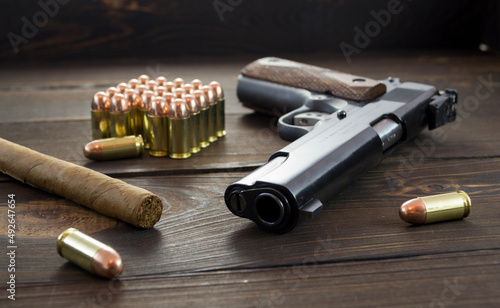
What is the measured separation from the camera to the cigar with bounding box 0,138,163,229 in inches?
48.0

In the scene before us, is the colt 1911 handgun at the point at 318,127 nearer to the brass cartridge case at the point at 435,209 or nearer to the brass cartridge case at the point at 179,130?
the brass cartridge case at the point at 435,209

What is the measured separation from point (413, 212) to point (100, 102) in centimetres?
98

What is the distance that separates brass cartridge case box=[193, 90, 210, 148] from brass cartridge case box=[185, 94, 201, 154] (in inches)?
1.2

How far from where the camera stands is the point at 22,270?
1.08m

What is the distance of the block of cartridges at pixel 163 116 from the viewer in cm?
166

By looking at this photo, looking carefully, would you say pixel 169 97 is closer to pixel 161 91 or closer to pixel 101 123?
pixel 161 91

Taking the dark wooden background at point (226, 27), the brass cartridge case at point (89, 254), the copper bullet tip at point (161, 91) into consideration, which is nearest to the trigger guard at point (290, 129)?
the copper bullet tip at point (161, 91)

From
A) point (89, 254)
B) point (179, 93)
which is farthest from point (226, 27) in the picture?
point (89, 254)

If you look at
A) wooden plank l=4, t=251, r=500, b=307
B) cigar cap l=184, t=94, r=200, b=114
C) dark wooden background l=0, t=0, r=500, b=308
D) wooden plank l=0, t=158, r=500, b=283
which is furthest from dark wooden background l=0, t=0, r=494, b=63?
wooden plank l=4, t=251, r=500, b=307

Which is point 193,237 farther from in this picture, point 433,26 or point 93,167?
point 433,26

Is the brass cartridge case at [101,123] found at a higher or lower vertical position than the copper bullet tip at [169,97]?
lower

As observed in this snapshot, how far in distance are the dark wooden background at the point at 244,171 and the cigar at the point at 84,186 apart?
0.10 ft

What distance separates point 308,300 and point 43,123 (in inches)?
50.6

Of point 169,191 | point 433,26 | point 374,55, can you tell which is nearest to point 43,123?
point 169,191
